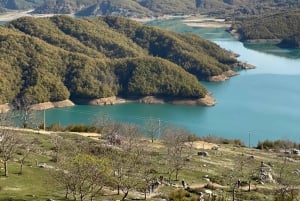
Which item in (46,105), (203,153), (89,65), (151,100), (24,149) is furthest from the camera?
(89,65)

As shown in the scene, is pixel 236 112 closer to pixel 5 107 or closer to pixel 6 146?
pixel 5 107

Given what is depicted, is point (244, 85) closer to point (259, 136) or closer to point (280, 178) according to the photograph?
point (259, 136)

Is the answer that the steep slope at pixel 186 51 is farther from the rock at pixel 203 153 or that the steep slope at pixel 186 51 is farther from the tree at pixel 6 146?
the tree at pixel 6 146

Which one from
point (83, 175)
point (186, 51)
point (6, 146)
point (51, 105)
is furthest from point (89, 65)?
point (83, 175)

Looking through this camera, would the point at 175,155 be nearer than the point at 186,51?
Yes

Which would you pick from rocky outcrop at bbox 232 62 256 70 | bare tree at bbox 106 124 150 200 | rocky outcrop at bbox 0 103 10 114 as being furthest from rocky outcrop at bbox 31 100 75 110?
bare tree at bbox 106 124 150 200

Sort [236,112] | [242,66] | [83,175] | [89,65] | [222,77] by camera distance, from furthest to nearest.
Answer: [242,66], [222,77], [89,65], [236,112], [83,175]

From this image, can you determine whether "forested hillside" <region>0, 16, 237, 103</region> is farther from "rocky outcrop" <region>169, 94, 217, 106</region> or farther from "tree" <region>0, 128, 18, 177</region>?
"tree" <region>0, 128, 18, 177</region>
